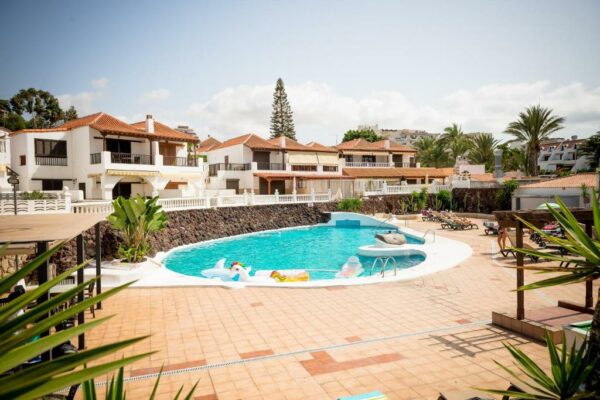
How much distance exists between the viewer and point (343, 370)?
22.5ft

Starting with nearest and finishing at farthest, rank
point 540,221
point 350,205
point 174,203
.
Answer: point 540,221, point 174,203, point 350,205

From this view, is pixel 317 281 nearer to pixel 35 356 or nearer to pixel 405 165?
pixel 35 356

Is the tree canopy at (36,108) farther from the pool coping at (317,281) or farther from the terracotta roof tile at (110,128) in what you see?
the pool coping at (317,281)

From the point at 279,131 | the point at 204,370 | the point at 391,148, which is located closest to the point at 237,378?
the point at 204,370

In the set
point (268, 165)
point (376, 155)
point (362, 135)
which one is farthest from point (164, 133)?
point (362, 135)

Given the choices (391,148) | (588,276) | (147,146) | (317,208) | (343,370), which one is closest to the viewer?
(588,276)

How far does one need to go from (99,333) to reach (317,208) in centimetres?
2993

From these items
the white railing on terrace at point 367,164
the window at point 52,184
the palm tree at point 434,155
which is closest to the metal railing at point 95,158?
the window at point 52,184

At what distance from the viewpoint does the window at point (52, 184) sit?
28.7 meters

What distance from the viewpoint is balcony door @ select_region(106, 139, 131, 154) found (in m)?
30.3

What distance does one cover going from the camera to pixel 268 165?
4381cm

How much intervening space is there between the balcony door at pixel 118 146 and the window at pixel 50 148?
330 centimetres

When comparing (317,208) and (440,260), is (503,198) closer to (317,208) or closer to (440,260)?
(317,208)

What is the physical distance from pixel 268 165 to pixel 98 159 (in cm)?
1946
